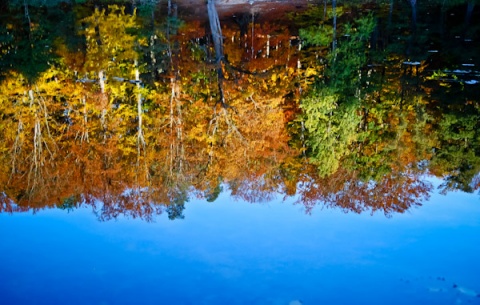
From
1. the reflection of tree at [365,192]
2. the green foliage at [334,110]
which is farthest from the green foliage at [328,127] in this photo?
the reflection of tree at [365,192]

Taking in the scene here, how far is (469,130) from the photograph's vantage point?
13891 mm

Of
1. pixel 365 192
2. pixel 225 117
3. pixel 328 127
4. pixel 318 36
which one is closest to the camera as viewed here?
pixel 365 192

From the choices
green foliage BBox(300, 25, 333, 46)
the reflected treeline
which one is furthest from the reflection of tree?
green foliage BBox(300, 25, 333, 46)

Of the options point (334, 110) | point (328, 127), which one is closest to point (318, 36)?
point (334, 110)

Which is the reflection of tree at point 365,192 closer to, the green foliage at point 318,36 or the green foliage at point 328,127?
the green foliage at point 328,127

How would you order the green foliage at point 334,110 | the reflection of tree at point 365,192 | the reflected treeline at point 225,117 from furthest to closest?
the green foliage at point 334,110, the reflected treeline at point 225,117, the reflection of tree at point 365,192

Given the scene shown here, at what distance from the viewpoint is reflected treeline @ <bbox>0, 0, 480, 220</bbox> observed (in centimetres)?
1205

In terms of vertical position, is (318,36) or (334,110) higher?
(318,36)

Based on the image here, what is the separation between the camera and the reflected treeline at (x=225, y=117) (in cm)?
1205

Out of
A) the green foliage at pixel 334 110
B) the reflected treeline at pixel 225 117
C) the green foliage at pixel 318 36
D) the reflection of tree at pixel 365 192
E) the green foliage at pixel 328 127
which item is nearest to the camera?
the reflection of tree at pixel 365 192

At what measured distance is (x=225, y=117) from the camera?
16672 millimetres

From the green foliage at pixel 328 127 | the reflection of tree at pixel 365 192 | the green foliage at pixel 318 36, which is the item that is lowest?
the reflection of tree at pixel 365 192

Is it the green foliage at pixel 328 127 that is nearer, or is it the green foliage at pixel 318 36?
the green foliage at pixel 328 127

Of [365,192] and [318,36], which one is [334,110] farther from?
[318,36]
